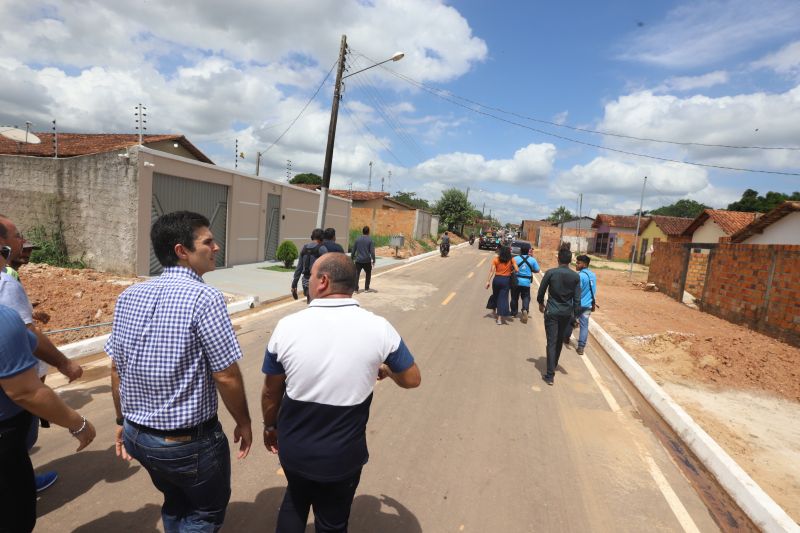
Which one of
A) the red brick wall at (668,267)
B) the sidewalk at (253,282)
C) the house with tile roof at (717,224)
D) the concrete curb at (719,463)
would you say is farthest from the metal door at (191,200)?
the house with tile roof at (717,224)

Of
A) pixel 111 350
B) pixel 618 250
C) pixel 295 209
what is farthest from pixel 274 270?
pixel 618 250

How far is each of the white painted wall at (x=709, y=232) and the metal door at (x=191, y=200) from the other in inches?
951

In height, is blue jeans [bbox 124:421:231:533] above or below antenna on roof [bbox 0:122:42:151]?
below

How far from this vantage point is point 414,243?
107 ft

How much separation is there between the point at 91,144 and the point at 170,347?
22.4 metres

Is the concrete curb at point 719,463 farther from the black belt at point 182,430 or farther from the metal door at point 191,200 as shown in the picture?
the metal door at point 191,200

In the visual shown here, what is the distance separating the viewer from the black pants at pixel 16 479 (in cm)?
194

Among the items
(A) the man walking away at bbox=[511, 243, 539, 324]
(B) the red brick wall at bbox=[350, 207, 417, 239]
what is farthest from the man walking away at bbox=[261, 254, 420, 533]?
(B) the red brick wall at bbox=[350, 207, 417, 239]

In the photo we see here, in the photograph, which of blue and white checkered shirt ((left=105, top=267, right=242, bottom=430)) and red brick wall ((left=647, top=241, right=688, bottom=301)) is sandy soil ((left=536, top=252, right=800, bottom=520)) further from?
blue and white checkered shirt ((left=105, top=267, right=242, bottom=430))

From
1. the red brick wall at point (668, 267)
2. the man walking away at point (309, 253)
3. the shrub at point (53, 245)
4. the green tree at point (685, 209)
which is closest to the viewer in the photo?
the man walking away at point (309, 253)

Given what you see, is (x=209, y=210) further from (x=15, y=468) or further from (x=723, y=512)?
(x=723, y=512)

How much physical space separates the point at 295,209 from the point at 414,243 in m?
14.7

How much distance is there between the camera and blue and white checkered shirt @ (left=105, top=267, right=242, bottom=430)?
1.80m

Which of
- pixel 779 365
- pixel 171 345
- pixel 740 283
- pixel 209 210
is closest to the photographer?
pixel 171 345
